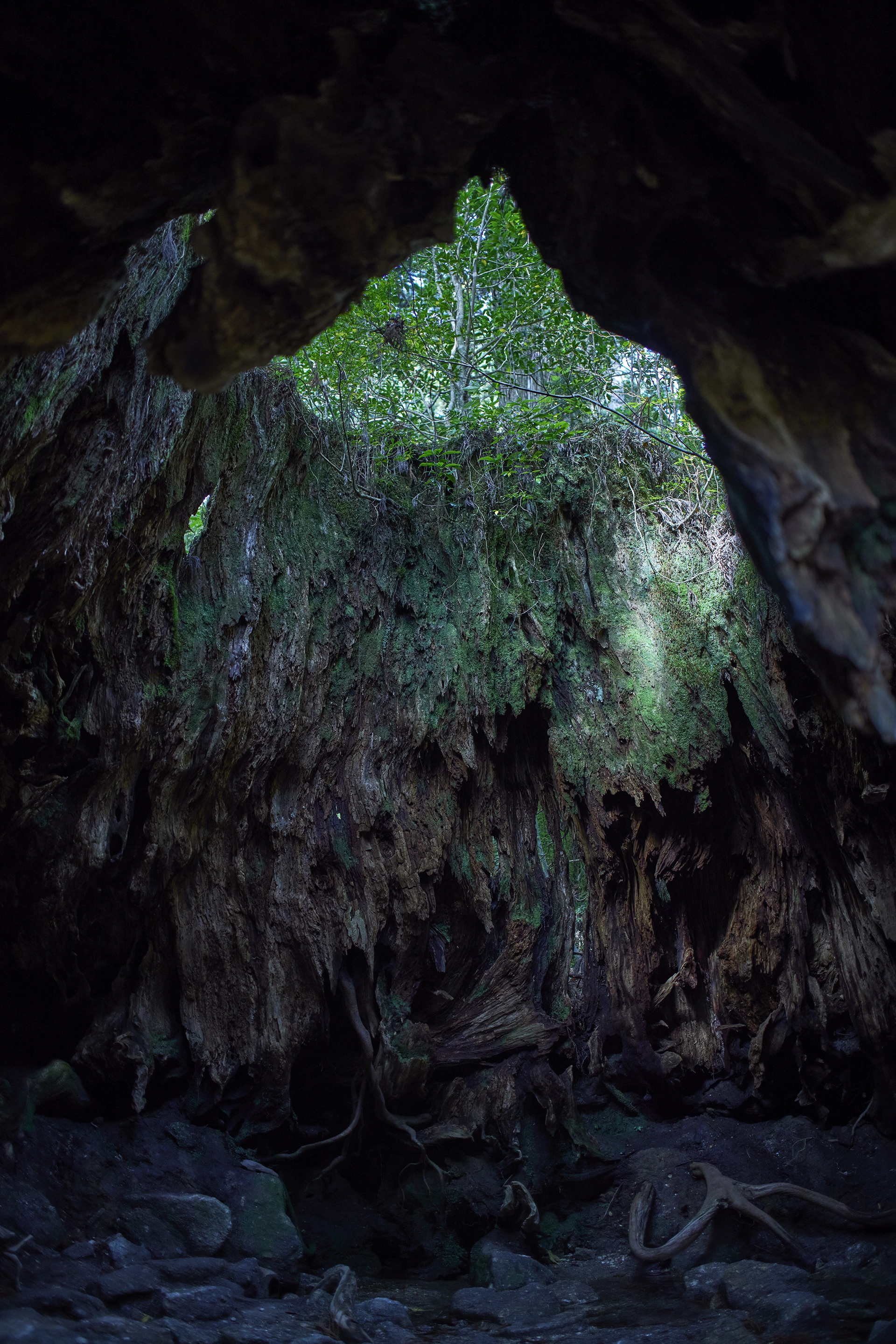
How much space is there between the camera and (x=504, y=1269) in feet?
16.0

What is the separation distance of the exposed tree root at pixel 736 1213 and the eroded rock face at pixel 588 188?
430cm

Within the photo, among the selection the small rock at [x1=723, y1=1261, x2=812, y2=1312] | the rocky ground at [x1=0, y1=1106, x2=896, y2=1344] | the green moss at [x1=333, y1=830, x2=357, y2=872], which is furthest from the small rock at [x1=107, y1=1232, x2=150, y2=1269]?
the small rock at [x1=723, y1=1261, x2=812, y2=1312]

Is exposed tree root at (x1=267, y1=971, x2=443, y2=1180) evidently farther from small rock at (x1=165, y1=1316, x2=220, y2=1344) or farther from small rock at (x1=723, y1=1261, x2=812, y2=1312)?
small rock at (x1=723, y1=1261, x2=812, y2=1312)

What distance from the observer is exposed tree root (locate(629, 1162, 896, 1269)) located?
4.75 metres

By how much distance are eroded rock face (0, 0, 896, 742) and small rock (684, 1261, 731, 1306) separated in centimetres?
415

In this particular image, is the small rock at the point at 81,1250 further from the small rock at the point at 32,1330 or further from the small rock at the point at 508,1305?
the small rock at the point at 508,1305

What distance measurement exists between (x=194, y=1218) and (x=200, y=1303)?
0.83m

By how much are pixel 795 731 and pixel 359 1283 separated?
4.61m

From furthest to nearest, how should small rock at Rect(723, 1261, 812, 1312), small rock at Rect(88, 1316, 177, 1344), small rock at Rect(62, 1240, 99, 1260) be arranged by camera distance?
small rock at Rect(723, 1261, 812, 1312), small rock at Rect(62, 1240, 99, 1260), small rock at Rect(88, 1316, 177, 1344)

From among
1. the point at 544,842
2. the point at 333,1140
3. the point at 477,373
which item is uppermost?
the point at 477,373

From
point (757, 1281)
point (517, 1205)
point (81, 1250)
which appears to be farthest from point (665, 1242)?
Result: point (81, 1250)

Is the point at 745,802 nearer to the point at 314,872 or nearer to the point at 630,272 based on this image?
the point at 314,872

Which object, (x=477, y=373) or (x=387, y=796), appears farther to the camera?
(x=477, y=373)

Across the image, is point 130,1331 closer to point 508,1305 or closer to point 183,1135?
point 183,1135
